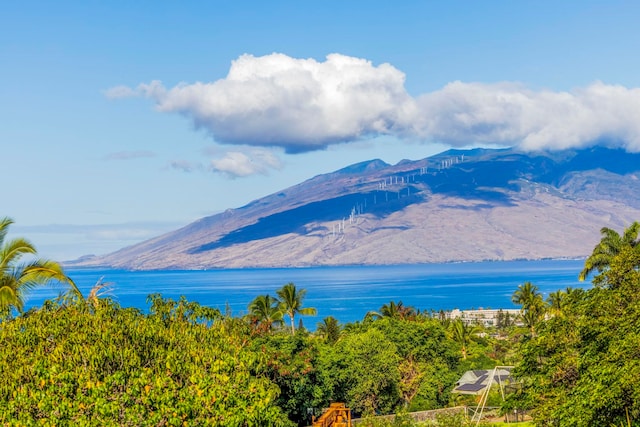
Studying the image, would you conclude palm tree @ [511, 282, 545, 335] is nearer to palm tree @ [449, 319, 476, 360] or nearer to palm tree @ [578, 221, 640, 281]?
palm tree @ [449, 319, 476, 360]

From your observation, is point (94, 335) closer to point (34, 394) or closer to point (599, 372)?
point (34, 394)

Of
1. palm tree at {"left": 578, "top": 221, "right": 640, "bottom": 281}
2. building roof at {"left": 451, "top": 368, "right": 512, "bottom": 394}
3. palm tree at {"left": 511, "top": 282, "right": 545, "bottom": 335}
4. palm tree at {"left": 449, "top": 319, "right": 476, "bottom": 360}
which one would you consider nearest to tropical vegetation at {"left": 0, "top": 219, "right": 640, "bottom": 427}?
building roof at {"left": 451, "top": 368, "right": 512, "bottom": 394}

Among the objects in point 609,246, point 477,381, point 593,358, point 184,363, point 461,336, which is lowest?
point 461,336

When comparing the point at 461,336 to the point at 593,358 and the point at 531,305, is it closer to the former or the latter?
the point at 531,305

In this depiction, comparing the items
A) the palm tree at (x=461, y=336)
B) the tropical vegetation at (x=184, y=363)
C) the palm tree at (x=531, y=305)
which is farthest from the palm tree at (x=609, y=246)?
the palm tree at (x=461, y=336)

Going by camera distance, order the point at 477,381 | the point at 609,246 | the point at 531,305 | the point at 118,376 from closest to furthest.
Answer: the point at 118,376 < the point at 609,246 < the point at 477,381 < the point at 531,305

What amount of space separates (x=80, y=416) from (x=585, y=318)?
17.2 m

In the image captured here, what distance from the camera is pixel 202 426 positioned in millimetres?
11914

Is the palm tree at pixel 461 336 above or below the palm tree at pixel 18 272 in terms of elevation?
below

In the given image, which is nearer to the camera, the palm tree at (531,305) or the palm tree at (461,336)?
the palm tree at (531,305)

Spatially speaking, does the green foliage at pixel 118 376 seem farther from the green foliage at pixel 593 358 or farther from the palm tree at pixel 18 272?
the green foliage at pixel 593 358

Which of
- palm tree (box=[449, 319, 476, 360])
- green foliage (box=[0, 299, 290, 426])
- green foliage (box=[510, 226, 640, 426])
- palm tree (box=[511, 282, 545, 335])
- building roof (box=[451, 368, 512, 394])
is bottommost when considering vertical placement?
palm tree (box=[449, 319, 476, 360])

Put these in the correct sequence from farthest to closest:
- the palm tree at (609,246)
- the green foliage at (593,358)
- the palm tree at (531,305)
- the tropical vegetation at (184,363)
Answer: the palm tree at (531,305), the palm tree at (609,246), the green foliage at (593,358), the tropical vegetation at (184,363)

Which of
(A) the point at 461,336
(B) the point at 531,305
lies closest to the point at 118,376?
(B) the point at 531,305
